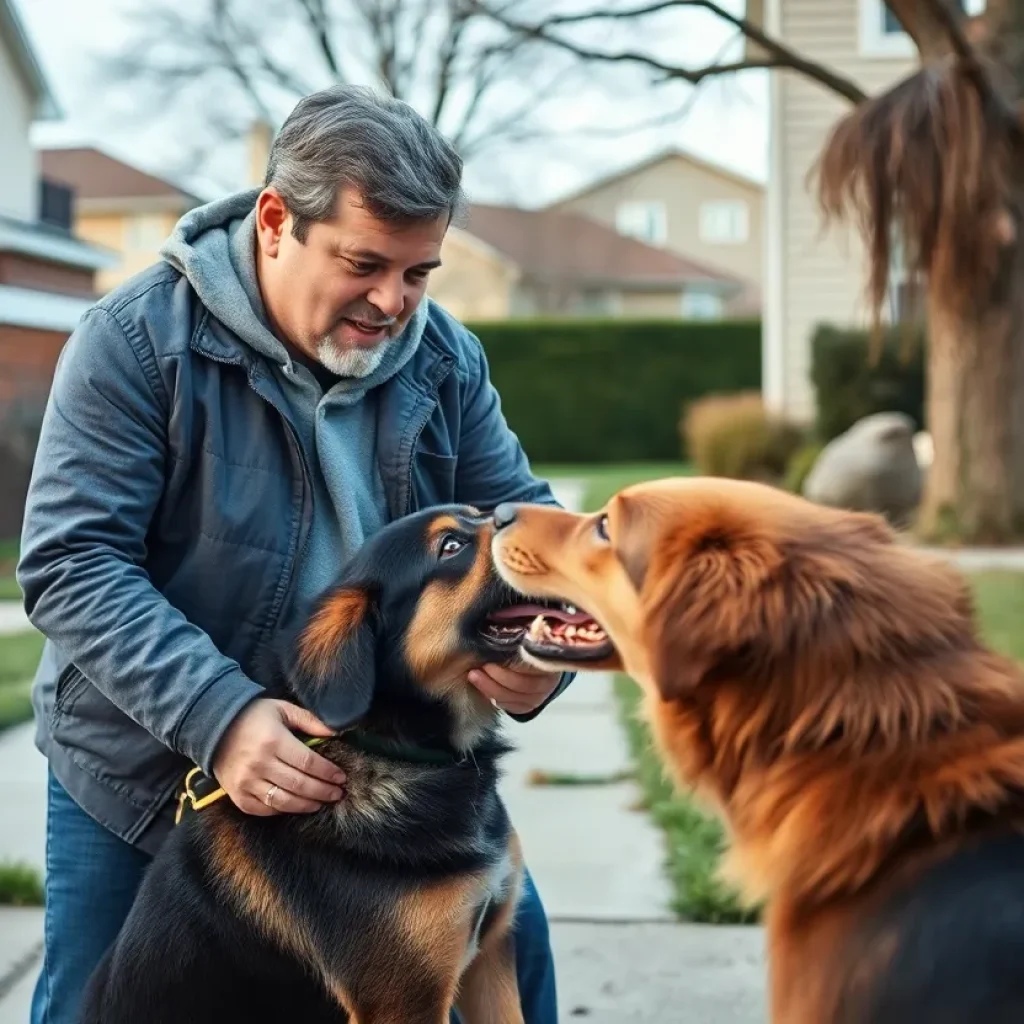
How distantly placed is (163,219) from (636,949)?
47.0m

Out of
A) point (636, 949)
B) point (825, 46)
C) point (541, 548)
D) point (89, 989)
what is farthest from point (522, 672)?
point (825, 46)

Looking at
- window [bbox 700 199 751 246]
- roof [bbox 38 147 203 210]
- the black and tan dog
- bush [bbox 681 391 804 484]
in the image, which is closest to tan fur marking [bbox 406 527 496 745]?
the black and tan dog

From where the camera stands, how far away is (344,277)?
2.85m

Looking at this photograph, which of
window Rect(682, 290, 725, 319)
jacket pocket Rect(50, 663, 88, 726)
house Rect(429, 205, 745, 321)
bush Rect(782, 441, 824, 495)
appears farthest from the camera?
window Rect(682, 290, 725, 319)

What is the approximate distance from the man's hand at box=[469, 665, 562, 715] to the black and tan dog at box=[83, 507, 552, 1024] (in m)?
0.03

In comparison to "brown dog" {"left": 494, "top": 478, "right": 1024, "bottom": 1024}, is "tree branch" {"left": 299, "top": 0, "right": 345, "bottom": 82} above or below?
above

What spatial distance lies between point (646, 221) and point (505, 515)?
72.7 meters

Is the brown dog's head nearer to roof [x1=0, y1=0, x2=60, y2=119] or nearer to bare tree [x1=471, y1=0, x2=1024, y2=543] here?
bare tree [x1=471, y1=0, x2=1024, y2=543]

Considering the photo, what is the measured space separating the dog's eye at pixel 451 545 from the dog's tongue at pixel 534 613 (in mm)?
166

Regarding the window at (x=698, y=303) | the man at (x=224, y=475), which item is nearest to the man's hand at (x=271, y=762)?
the man at (x=224, y=475)

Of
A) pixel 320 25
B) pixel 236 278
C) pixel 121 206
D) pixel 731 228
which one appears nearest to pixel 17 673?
pixel 236 278

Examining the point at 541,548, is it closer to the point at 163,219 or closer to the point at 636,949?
the point at 636,949

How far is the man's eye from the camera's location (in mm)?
3057

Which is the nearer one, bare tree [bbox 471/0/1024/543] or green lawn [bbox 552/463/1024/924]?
green lawn [bbox 552/463/1024/924]
